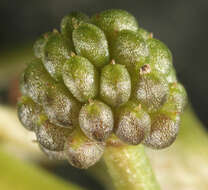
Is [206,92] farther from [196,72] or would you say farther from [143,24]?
[143,24]

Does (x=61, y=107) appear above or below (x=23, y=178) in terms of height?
above

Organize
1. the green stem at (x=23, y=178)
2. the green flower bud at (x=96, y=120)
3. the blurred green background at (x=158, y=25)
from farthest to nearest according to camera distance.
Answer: the blurred green background at (x=158, y=25), the green stem at (x=23, y=178), the green flower bud at (x=96, y=120)

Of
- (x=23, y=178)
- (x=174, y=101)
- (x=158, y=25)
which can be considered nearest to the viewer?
(x=174, y=101)

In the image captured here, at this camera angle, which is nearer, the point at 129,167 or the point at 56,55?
the point at 56,55

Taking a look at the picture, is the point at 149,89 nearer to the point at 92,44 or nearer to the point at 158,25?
the point at 92,44

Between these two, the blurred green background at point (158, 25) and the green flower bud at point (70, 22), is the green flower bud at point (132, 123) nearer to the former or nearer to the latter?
the green flower bud at point (70, 22)

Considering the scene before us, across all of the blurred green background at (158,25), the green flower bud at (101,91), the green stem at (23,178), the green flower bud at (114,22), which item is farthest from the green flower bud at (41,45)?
the blurred green background at (158,25)

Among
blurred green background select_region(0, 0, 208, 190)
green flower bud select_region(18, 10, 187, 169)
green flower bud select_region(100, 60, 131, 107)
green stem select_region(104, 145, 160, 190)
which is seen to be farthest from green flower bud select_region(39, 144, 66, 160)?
blurred green background select_region(0, 0, 208, 190)

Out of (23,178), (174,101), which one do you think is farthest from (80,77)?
(23,178)
